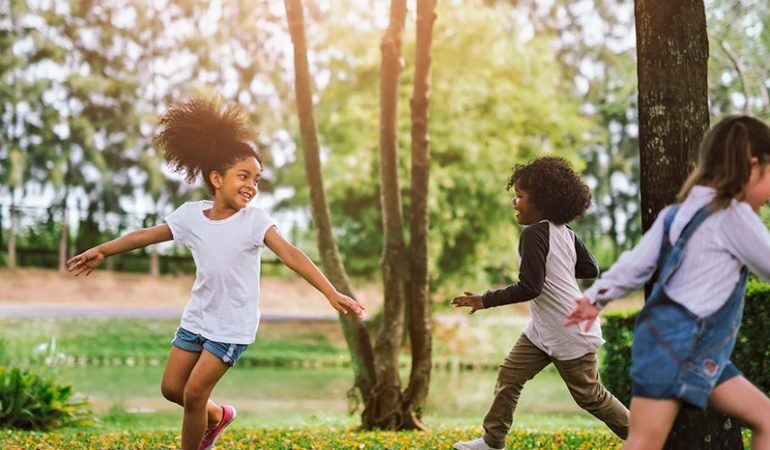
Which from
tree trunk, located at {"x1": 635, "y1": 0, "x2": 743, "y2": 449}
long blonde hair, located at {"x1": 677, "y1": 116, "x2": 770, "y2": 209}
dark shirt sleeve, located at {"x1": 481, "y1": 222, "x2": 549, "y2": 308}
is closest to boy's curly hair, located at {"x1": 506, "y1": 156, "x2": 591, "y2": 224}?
dark shirt sleeve, located at {"x1": 481, "y1": 222, "x2": 549, "y2": 308}

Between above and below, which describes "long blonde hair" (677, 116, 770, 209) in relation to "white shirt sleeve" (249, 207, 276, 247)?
above

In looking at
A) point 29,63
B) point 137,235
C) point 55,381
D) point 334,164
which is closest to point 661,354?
point 137,235

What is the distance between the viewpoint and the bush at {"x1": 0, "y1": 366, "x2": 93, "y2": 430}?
380 inches

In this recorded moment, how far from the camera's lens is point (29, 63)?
32156 millimetres

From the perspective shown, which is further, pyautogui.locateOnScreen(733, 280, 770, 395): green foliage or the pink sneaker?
pyautogui.locateOnScreen(733, 280, 770, 395): green foliage

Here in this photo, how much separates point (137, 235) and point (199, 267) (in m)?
0.42

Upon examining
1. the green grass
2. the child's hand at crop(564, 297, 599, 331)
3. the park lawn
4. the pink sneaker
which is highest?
the child's hand at crop(564, 297, 599, 331)

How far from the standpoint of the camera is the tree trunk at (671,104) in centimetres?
504

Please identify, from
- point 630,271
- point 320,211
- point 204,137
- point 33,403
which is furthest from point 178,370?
point 33,403

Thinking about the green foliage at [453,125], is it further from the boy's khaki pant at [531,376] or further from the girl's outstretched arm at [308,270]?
the girl's outstretched arm at [308,270]

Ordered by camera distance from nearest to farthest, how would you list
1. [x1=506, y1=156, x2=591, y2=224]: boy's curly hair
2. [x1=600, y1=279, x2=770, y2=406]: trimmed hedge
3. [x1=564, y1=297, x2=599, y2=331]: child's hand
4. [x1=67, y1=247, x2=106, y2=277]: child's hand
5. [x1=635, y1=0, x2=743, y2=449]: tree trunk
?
[x1=564, y1=297, x2=599, y2=331]: child's hand → [x1=635, y1=0, x2=743, y2=449]: tree trunk → [x1=67, y1=247, x2=106, y2=277]: child's hand → [x1=506, y1=156, x2=591, y2=224]: boy's curly hair → [x1=600, y1=279, x2=770, y2=406]: trimmed hedge

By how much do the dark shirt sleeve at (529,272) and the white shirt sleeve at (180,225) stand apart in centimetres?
161

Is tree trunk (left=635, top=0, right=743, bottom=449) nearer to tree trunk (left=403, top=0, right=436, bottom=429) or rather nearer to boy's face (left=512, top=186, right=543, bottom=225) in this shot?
boy's face (left=512, top=186, right=543, bottom=225)

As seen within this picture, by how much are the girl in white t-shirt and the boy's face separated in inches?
47.2
